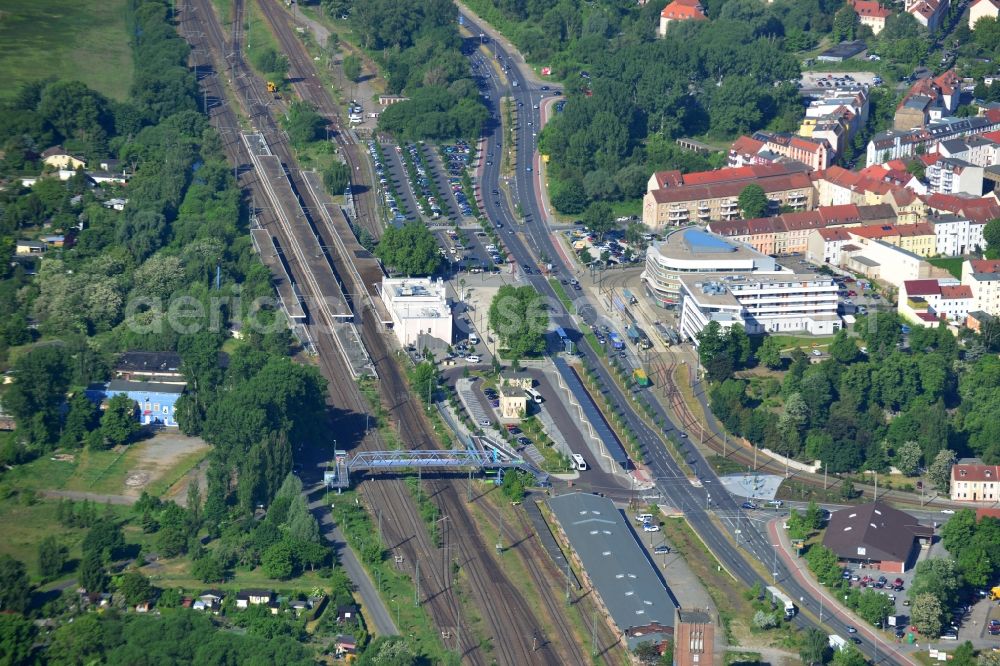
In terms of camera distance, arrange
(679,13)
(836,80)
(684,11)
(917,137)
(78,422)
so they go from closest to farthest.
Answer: (78,422) → (917,137) → (836,80) → (684,11) → (679,13)

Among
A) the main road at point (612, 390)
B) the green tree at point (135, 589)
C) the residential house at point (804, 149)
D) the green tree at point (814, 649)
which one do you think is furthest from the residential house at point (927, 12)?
the green tree at point (135, 589)

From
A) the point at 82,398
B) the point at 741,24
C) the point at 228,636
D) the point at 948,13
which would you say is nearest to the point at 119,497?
the point at 82,398

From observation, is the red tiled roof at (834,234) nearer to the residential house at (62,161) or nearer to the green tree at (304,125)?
the green tree at (304,125)

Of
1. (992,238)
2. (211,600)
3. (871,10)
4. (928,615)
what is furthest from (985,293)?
(871,10)

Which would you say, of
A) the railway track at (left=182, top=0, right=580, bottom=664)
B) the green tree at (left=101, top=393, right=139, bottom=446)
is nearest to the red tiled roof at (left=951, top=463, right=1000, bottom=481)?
the railway track at (left=182, top=0, right=580, bottom=664)

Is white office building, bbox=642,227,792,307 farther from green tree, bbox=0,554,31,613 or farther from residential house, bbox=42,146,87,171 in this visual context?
green tree, bbox=0,554,31,613

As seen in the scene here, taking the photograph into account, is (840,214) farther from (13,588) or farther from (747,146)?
(13,588)
